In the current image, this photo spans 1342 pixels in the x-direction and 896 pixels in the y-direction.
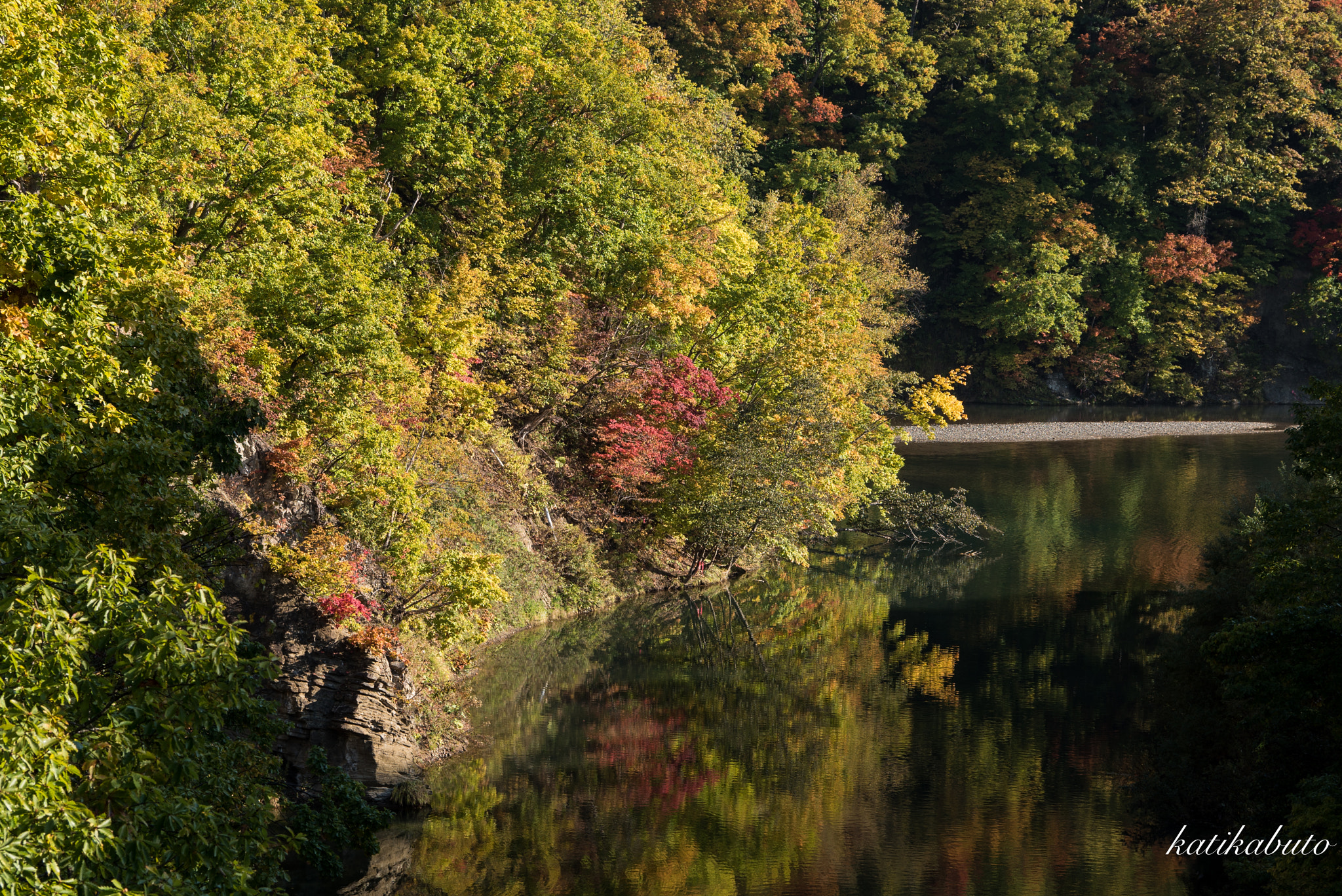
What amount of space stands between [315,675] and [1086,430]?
46.2 m

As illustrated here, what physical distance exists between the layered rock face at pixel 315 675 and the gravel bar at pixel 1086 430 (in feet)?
130

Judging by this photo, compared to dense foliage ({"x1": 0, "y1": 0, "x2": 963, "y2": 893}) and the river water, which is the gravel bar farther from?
the river water

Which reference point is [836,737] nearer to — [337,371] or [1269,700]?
[1269,700]

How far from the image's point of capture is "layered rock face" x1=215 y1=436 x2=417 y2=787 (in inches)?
626

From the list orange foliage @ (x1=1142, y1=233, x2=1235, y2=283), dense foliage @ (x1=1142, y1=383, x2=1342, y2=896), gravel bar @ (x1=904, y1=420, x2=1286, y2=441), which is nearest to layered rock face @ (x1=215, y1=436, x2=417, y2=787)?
dense foliage @ (x1=1142, y1=383, x2=1342, y2=896)

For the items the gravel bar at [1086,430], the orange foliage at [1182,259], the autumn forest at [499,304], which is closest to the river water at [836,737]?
the autumn forest at [499,304]

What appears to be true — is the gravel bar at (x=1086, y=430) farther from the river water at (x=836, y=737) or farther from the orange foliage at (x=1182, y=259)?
the river water at (x=836, y=737)

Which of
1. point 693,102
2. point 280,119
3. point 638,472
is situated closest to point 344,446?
point 280,119

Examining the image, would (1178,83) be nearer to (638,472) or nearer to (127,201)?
(638,472)

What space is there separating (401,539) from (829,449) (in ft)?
44.0

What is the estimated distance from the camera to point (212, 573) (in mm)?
13031

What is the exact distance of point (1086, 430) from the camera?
54.4 metres

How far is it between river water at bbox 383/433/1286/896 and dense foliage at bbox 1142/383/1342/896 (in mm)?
975

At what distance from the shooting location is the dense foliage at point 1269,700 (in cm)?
1057
